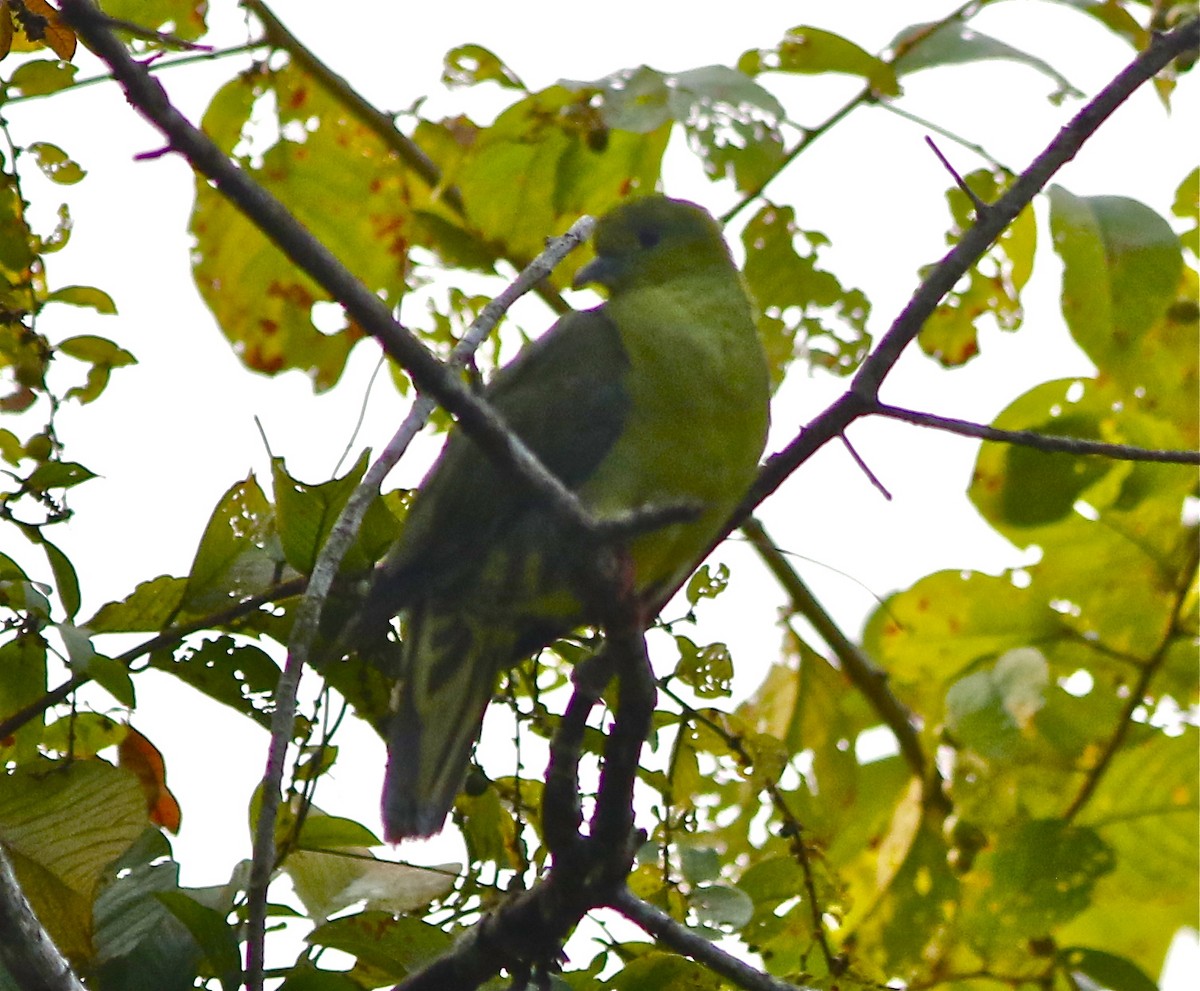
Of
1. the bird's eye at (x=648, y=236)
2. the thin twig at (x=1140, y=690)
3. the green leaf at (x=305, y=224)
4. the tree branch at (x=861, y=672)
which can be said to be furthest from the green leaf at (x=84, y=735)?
the thin twig at (x=1140, y=690)

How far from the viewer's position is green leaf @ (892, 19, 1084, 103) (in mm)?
3250

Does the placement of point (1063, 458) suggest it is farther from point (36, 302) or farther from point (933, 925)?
point (36, 302)

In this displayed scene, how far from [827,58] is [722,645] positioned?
141 cm

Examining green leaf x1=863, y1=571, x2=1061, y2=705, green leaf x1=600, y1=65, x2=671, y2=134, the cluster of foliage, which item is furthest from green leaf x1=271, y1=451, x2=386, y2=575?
green leaf x1=863, y1=571, x2=1061, y2=705

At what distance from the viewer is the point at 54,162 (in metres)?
2.46

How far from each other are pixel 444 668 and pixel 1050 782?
1806mm

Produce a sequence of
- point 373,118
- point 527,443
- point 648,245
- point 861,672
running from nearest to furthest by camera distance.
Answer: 1. point 527,443
2. point 648,245
3. point 373,118
4. point 861,672

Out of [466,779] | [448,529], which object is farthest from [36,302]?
[466,779]

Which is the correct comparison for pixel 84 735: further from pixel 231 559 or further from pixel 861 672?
pixel 861 672

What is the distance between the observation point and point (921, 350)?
4.01m

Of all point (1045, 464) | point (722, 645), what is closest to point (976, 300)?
point (1045, 464)

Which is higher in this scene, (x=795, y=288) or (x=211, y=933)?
(x=795, y=288)

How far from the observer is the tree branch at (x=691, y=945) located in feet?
7.47

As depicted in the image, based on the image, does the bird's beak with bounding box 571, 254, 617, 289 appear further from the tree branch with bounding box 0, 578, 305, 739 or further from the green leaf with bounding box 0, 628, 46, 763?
the green leaf with bounding box 0, 628, 46, 763
